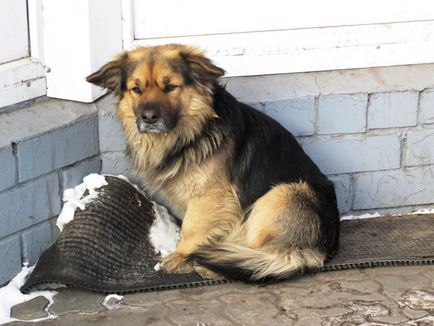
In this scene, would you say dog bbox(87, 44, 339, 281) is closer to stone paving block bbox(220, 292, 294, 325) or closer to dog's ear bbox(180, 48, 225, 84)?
dog's ear bbox(180, 48, 225, 84)

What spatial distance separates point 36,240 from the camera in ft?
16.8

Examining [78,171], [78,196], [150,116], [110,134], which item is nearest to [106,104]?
[110,134]

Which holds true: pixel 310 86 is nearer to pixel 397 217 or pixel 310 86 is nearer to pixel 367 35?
pixel 367 35

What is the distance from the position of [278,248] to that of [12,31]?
6.02ft

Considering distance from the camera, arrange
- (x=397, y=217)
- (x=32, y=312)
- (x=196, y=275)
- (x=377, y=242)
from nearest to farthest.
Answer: (x=32, y=312) < (x=196, y=275) < (x=377, y=242) < (x=397, y=217)

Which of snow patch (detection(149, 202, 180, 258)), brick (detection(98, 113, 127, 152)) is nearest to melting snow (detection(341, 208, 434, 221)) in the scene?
snow patch (detection(149, 202, 180, 258))

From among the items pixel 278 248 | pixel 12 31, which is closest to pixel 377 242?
pixel 278 248

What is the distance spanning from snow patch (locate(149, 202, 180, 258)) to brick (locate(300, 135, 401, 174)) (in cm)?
92

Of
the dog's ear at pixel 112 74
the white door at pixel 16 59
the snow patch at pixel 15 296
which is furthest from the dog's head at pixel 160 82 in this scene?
the snow patch at pixel 15 296

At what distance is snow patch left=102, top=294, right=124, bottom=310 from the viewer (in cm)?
474

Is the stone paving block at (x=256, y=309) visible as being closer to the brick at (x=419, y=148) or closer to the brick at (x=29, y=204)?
the brick at (x=29, y=204)

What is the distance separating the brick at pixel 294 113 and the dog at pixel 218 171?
1.00 feet

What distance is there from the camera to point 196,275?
5.01m

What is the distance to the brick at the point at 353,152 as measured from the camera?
224 inches
